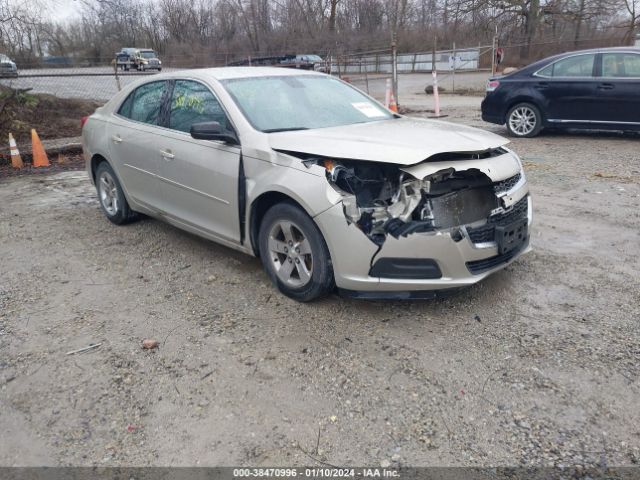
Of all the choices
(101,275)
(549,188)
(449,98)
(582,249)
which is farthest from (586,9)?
(101,275)

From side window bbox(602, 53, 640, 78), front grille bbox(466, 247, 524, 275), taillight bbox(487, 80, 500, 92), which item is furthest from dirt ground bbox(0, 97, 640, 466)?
taillight bbox(487, 80, 500, 92)

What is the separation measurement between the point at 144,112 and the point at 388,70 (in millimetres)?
18265

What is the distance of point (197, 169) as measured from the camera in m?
4.37

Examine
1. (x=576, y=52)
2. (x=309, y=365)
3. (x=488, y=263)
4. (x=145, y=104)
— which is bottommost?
(x=309, y=365)

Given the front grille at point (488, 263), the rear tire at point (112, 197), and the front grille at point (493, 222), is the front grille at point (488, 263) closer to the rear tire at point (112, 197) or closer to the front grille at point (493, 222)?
the front grille at point (493, 222)

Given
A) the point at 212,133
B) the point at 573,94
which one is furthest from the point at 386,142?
the point at 573,94

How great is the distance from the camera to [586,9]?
109 ft

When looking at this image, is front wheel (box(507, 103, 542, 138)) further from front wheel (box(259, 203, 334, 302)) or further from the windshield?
front wheel (box(259, 203, 334, 302))

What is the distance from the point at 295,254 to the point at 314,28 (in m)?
41.0

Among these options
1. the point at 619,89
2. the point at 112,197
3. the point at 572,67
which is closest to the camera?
the point at 112,197

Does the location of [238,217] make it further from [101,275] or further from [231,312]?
[101,275]

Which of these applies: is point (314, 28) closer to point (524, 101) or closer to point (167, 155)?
point (524, 101)

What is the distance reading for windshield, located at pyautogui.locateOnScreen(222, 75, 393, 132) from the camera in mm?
4180

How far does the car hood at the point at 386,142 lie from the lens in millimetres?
3400
